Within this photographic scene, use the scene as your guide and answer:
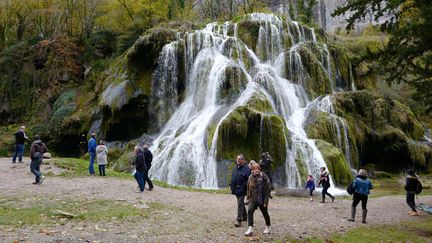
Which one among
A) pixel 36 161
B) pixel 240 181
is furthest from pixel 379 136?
pixel 36 161

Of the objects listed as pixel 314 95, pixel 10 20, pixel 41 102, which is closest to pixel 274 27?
pixel 314 95

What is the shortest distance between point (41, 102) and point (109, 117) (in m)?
13.5

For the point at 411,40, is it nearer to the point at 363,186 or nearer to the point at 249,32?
the point at 363,186

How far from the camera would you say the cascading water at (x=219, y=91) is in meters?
20.9

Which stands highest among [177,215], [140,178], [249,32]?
[249,32]

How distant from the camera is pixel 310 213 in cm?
1325

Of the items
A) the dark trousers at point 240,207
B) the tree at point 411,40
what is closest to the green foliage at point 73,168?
the dark trousers at point 240,207

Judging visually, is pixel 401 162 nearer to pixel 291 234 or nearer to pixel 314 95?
pixel 314 95

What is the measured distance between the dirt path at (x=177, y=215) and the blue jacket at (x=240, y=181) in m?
0.95

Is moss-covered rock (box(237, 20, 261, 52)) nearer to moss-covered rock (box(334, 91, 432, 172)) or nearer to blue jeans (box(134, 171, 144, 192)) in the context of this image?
moss-covered rock (box(334, 91, 432, 172))

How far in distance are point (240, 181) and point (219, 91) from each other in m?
16.9

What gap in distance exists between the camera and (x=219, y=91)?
88.1 ft

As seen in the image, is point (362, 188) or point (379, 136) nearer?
point (362, 188)

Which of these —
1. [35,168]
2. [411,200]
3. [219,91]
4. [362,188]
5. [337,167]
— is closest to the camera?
[362,188]
